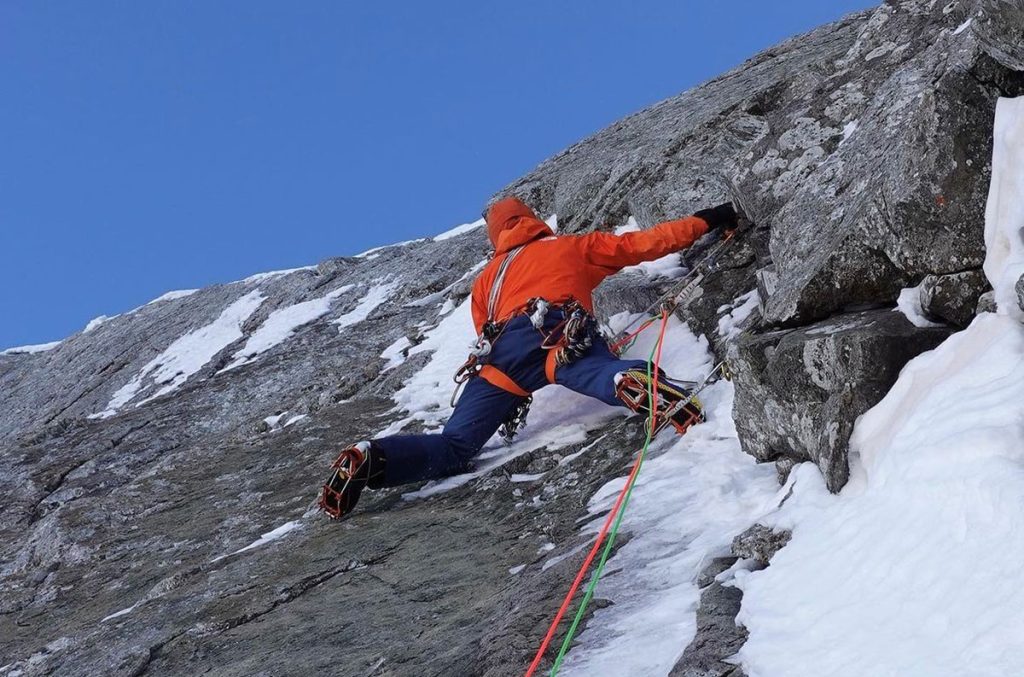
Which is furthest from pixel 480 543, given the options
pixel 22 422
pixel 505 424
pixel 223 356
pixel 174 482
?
pixel 22 422

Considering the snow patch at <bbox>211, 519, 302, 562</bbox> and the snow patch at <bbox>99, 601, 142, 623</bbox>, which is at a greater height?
the snow patch at <bbox>99, 601, 142, 623</bbox>

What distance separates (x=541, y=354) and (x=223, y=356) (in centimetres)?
982

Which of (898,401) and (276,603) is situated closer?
(898,401)

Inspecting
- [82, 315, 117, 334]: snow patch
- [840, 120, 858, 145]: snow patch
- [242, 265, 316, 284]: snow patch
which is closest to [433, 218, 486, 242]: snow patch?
[242, 265, 316, 284]: snow patch

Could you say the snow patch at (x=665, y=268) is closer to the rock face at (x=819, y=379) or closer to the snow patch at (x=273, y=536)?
the rock face at (x=819, y=379)

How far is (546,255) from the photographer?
758 cm

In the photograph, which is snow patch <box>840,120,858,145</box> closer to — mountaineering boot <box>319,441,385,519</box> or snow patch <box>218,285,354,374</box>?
mountaineering boot <box>319,441,385,519</box>

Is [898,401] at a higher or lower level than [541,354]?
lower

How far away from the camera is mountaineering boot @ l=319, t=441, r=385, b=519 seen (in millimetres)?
6402

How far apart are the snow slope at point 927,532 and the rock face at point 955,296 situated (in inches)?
7.4

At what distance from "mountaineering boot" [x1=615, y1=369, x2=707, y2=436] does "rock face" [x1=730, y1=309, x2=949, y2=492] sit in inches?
26.6

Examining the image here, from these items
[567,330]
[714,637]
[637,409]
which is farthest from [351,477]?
[714,637]

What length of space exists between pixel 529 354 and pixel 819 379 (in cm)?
293

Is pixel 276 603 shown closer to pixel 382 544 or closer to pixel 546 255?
pixel 382 544
